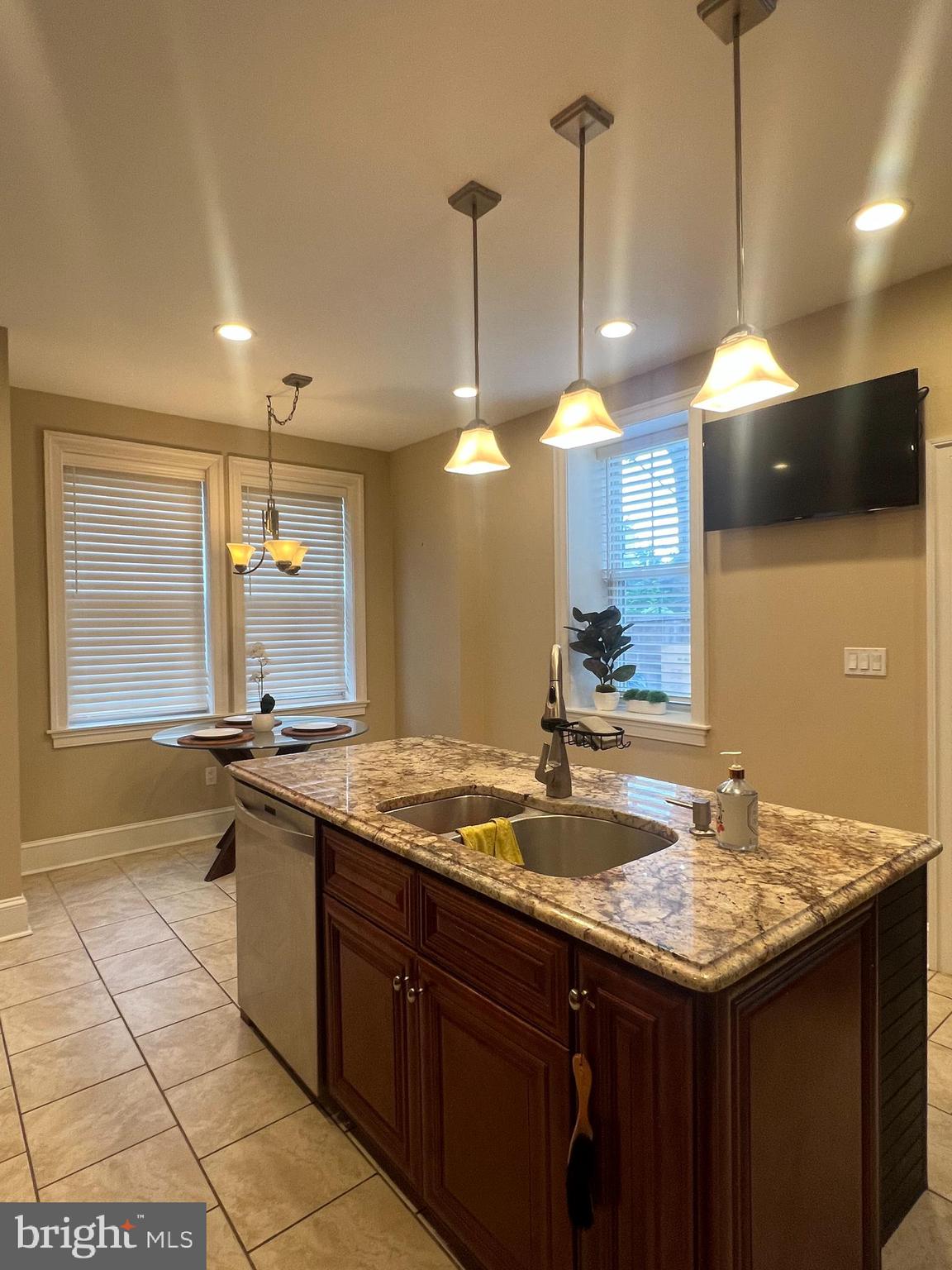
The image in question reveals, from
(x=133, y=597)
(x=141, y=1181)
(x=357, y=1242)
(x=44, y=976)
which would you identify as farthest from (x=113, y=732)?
(x=357, y=1242)

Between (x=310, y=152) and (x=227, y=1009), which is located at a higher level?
(x=310, y=152)

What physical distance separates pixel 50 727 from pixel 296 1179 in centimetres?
304

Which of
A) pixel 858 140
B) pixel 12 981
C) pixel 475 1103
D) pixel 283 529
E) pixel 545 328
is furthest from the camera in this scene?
pixel 283 529

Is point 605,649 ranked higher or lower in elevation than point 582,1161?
higher

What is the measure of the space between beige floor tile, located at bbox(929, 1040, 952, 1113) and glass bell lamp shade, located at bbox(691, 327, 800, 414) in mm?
2085

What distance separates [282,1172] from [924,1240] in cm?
154

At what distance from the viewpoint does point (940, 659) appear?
264cm

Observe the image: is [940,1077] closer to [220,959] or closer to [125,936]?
[220,959]

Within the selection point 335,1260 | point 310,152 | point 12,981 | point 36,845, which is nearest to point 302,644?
point 36,845

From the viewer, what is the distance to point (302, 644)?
5008 mm

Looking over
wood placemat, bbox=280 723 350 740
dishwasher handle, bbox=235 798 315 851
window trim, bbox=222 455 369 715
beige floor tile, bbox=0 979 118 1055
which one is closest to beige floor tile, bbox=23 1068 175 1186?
beige floor tile, bbox=0 979 118 1055

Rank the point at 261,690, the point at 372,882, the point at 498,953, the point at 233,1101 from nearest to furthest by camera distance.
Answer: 1. the point at 498,953
2. the point at 372,882
3. the point at 233,1101
4. the point at 261,690

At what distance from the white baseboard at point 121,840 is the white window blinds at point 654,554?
114 inches

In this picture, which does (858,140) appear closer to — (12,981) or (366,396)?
(366,396)
